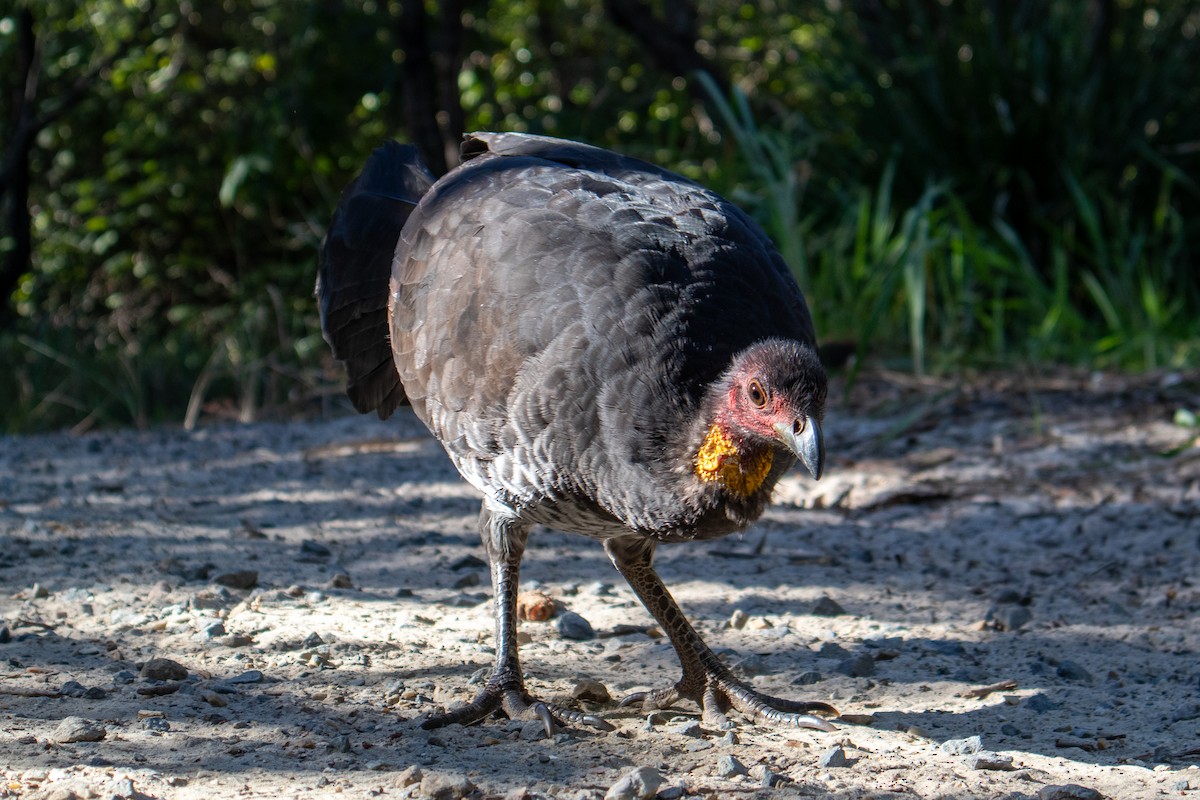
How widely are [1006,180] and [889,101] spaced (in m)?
0.94

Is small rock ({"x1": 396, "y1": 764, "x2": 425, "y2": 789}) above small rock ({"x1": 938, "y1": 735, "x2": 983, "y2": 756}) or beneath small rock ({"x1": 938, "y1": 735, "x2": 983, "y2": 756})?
above

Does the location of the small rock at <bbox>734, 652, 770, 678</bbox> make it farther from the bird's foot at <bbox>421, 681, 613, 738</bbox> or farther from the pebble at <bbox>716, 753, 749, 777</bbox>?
the pebble at <bbox>716, 753, 749, 777</bbox>

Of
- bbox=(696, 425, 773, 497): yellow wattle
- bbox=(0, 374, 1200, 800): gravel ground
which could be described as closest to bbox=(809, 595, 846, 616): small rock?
bbox=(0, 374, 1200, 800): gravel ground

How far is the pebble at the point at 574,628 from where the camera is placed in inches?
163

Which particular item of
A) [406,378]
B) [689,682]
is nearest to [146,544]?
[406,378]

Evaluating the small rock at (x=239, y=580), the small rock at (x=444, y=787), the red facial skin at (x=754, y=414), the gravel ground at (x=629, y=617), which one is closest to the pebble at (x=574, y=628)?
the gravel ground at (x=629, y=617)

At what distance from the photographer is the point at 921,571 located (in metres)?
4.80

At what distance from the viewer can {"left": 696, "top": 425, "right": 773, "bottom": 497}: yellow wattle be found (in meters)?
3.09

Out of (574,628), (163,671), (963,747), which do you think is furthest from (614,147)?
(963,747)

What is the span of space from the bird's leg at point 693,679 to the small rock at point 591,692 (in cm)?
7

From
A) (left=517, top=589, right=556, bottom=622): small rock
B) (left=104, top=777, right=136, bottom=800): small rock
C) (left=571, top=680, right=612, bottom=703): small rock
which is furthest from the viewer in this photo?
(left=517, top=589, right=556, bottom=622): small rock

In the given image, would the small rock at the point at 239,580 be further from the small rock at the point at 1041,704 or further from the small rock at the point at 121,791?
the small rock at the point at 1041,704

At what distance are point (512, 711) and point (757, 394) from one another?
120 centimetres

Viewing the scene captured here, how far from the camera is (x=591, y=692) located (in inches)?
143
